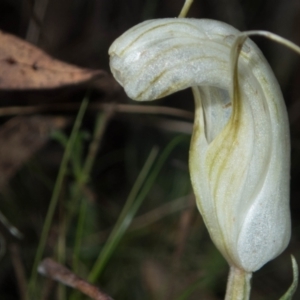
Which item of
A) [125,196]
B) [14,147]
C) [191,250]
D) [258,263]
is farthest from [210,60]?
[125,196]

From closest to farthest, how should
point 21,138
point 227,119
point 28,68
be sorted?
1. point 227,119
2. point 28,68
3. point 21,138

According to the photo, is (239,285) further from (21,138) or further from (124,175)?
(124,175)

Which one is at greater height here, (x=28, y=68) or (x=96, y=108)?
(x=28, y=68)

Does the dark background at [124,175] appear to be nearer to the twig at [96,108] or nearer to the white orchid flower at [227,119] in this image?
the twig at [96,108]

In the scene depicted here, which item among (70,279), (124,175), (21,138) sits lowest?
(124,175)

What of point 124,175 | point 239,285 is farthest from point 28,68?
point 124,175

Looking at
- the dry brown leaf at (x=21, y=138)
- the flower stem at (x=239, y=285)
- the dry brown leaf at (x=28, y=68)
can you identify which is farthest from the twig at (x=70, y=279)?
the dry brown leaf at (x=21, y=138)
